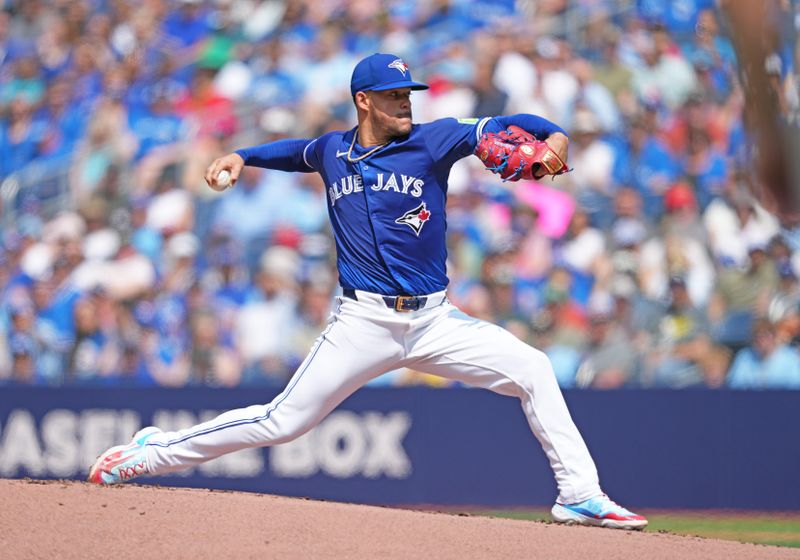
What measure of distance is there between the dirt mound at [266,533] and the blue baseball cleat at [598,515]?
8 centimetres

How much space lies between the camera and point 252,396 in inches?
348

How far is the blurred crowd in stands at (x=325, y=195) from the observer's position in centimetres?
930

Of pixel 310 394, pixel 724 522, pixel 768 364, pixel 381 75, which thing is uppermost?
pixel 381 75

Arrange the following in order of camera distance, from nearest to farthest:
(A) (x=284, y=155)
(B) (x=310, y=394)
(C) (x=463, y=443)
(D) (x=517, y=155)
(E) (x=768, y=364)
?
(D) (x=517, y=155)
(B) (x=310, y=394)
(A) (x=284, y=155)
(C) (x=463, y=443)
(E) (x=768, y=364)

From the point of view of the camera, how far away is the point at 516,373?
16.6ft

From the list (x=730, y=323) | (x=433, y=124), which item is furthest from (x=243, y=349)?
(x=433, y=124)

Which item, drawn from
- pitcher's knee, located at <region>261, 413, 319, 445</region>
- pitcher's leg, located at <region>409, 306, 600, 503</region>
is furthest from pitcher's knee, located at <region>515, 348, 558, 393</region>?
pitcher's knee, located at <region>261, 413, 319, 445</region>

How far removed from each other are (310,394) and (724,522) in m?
4.88

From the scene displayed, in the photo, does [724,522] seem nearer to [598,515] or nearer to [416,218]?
[598,515]

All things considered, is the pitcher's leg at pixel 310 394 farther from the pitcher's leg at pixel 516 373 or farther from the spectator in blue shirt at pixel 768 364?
the spectator in blue shirt at pixel 768 364

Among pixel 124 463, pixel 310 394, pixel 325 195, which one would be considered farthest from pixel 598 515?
pixel 325 195

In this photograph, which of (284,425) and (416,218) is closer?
(284,425)

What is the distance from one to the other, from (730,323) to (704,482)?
131 cm

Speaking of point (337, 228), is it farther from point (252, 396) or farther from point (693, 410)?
point (693, 410)
